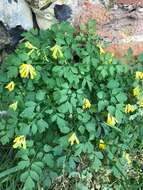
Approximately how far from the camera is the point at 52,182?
3.24 m

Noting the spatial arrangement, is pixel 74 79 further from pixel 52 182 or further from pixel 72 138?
pixel 52 182

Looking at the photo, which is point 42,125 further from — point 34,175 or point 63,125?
point 34,175

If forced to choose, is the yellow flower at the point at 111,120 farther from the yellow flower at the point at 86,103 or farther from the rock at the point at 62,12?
the rock at the point at 62,12

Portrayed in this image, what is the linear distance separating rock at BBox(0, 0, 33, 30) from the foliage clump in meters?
0.33

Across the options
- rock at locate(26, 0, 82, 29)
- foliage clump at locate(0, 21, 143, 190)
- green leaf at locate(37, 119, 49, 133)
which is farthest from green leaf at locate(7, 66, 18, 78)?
rock at locate(26, 0, 82, 29)

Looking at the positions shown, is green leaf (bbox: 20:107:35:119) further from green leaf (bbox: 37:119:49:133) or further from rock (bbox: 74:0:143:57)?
rock (bbox: 74:0:143:57)

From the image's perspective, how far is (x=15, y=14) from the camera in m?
3.69

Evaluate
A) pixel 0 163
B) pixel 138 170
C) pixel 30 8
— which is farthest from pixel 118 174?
pixel 30 8

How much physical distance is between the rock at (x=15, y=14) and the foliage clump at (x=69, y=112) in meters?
0.33

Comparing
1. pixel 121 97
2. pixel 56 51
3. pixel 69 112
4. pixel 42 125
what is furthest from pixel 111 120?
pixel 56 51

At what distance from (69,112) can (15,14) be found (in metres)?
0.89

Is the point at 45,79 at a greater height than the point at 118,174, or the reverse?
the point at 45,79

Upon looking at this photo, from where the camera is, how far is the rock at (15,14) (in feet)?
12.0

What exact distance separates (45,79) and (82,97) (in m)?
0.24
